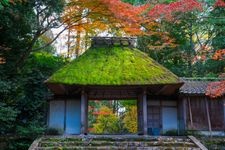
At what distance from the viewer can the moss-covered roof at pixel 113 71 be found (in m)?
13.9

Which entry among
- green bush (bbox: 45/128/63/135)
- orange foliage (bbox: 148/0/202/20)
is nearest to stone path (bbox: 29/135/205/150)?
green bush (bbox: 45/128/63/135)

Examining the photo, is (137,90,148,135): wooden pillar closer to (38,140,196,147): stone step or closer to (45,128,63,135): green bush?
(38,140,196,147): stone step

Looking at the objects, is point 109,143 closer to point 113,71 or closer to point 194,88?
point 113,71

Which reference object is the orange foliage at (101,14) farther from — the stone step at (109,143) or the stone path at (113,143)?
the stone step at (109,143)

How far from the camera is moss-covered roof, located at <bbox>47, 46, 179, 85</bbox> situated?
13898 mm

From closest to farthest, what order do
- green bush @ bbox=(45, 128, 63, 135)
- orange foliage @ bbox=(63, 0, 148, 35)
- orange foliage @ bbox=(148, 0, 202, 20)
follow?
green bush @ bbox=(45, 128, 63, 135) → orange foliage @ bbox=(63, 0, 148, 35) → orange foliage @ bbox=(148, 0, 202, 20)

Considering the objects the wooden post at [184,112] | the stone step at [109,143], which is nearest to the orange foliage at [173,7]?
the wooden post at [184,112]

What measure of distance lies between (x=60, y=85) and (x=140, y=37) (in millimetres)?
11905

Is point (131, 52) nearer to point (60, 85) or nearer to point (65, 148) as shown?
point (60, 85)

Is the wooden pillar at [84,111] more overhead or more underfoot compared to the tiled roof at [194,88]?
more underfoot

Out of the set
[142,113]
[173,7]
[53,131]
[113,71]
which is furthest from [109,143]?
[173,7]

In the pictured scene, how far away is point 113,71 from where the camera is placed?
14656mm

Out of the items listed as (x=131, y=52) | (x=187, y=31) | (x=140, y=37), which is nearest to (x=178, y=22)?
(x=187, y=31)

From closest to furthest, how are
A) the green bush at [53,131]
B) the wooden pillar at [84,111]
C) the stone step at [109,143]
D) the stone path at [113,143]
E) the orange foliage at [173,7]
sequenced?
the stone path at [113,143], the stone step at [109,143], the wooden pillar at [84,111], the green bush at [53,131], the orange foliage at [173,7]
